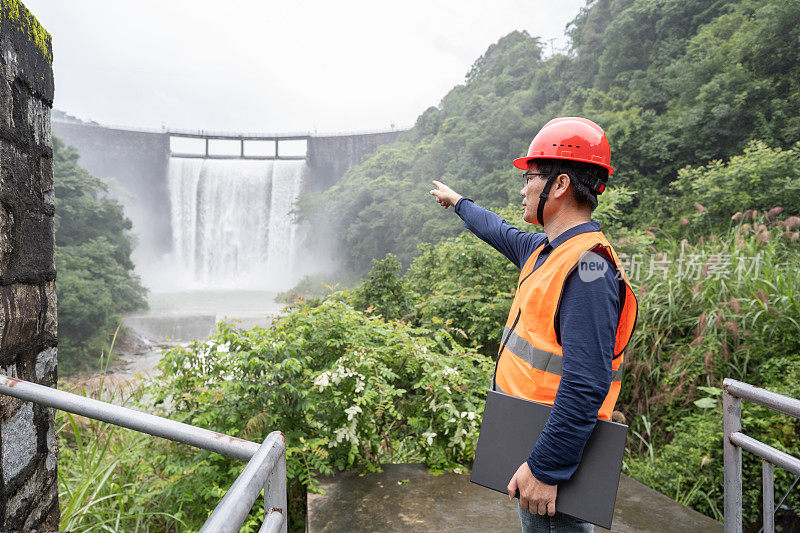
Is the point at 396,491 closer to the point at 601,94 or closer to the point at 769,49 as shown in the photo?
the point at 769,49

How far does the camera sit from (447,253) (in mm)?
5766

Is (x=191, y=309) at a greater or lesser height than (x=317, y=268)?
lesser

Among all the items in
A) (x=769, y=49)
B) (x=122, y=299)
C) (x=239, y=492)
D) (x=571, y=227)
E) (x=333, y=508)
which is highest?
(x=769, y=49)

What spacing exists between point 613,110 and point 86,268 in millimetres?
15539

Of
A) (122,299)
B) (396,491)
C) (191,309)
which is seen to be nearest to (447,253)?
(396,491)

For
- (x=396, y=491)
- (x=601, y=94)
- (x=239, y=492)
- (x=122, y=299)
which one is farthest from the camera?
(x=122, y=299)

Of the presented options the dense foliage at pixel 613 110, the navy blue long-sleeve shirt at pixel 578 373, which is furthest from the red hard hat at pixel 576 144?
the dense foliage at pixel 613 110

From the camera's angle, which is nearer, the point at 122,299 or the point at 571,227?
the point at 571,227

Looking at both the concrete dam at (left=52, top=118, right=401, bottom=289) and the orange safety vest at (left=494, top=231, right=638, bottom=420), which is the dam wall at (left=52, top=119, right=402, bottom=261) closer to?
the concrete dam at (left=52, top=118, right=401, bottom=289)

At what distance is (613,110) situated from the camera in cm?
1288

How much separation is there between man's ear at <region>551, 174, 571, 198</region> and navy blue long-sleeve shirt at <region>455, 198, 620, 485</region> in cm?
23

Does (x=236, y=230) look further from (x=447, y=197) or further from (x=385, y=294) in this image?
(x=447, y=197)

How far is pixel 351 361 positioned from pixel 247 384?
1.68ft

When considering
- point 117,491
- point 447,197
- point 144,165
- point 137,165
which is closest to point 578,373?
point 447,197
